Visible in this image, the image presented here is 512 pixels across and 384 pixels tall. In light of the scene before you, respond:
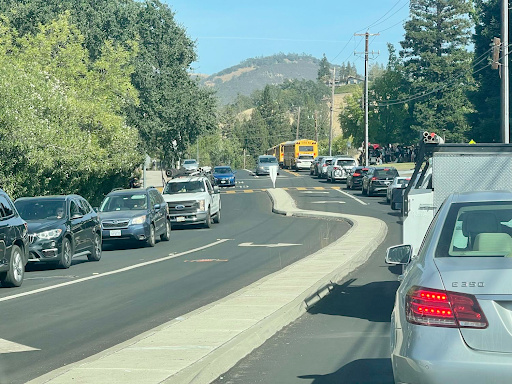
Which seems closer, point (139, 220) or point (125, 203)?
point (139, 220)

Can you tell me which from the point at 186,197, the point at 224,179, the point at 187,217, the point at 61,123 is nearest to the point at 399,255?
the point at 187,217

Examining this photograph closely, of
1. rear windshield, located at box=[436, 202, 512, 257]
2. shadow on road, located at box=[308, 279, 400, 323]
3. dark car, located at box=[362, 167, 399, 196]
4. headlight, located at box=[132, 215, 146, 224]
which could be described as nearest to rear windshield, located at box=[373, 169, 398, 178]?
dark car, located at box=[362, 167, 399, 196]

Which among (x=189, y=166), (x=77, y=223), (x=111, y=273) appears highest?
(x=189, y=166)

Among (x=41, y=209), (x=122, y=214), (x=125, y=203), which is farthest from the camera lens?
(x=125, y=203)

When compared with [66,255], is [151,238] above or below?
below

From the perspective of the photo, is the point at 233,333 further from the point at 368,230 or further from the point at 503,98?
the point at 503,98

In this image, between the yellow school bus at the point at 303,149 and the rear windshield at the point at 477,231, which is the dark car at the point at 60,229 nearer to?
the rear windshield at the point at 477,231

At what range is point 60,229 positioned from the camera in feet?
64.2

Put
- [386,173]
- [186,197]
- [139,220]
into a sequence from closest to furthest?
[139,220]
[186,197]
[386,173]

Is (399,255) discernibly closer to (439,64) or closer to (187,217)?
(187,217)

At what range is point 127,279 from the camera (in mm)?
17109

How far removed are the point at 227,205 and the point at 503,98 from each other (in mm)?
17487

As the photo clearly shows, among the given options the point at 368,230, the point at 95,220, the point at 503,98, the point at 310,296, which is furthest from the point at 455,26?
the point at 310,296

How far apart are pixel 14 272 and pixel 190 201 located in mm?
16673
